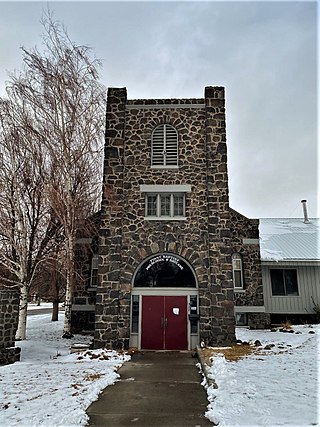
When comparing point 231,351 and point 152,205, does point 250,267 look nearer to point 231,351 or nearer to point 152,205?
point 152,205

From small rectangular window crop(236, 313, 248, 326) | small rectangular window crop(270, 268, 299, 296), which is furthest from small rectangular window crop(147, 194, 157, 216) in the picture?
small rectangular window crop(270, 268, 299, 296)

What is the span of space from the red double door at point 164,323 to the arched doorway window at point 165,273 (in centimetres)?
55

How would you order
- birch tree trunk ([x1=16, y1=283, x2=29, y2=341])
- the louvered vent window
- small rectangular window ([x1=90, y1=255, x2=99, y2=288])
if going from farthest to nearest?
small rectangular window ([x1=90, y1=255, x2=99, y2=288]), the louvered vent window, birch tree trunk ([x1=16, y1=283, x2=29, y2=341])

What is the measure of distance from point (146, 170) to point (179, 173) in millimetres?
1469

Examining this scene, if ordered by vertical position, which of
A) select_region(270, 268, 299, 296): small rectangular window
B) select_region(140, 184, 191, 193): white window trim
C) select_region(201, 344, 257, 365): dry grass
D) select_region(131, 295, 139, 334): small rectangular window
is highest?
select_region(140, 184, 191, 193): white window trim

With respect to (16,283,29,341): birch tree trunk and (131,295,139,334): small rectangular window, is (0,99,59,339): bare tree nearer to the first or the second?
(16,283,29,341): birch tree trunk

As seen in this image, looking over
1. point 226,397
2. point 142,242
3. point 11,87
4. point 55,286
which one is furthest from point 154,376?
point 55,286

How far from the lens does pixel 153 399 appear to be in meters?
7.32

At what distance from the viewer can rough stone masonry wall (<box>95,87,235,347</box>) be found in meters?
13.7

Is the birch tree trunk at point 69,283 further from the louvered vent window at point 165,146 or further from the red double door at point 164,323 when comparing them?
the louvered vent window at point 165,146

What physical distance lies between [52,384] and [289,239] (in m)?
17.6

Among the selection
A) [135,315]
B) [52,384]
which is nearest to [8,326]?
[52,384]

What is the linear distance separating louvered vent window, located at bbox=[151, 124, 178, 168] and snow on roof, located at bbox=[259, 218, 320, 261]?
8.05 metres

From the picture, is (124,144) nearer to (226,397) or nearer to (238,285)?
(238,285)
